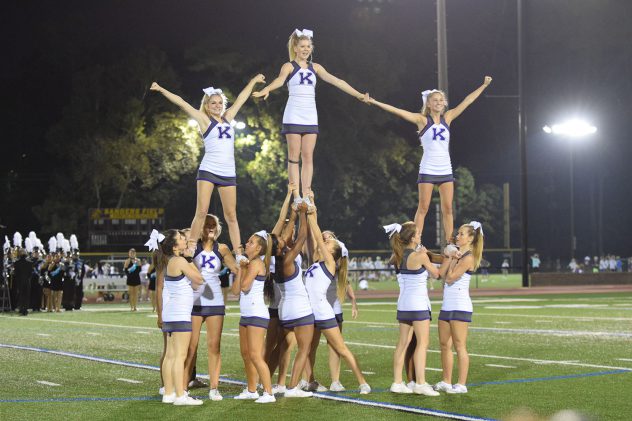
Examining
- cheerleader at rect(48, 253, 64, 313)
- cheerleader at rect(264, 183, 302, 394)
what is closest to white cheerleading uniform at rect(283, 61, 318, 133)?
cheerleader at rect(264, 183, 302, 394)

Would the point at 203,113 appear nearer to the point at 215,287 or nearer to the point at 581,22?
the point at 215,287

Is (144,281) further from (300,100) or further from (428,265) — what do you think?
(428,265)

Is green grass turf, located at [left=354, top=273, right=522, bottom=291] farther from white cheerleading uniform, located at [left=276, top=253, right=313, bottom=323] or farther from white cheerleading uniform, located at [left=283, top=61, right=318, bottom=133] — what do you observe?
white cheerleading uniform, located at [left=276, top=253, right=313, bottom=323]

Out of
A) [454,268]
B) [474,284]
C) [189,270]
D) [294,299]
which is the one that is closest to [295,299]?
[294,299]

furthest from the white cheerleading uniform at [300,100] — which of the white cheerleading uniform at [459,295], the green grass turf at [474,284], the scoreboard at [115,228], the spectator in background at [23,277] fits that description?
the green grass turf at [474,284]

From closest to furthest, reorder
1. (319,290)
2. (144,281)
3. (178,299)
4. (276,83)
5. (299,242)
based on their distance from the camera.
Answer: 1. (178,299)
2. (299,242)
3. (319,290)
4. (276,83)
5. (144,281)

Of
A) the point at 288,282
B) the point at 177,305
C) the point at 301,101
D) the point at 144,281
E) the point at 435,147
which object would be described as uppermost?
the point at 301,101

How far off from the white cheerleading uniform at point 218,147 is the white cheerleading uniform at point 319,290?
4.40 feet

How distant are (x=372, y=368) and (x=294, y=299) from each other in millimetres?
2960

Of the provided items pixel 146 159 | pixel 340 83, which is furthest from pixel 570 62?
pixel 340 83

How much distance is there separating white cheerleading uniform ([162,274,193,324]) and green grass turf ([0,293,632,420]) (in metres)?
0.81

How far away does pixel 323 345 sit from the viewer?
15453 mm

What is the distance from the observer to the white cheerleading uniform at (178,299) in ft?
29.5

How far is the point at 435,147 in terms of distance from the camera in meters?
10.8
